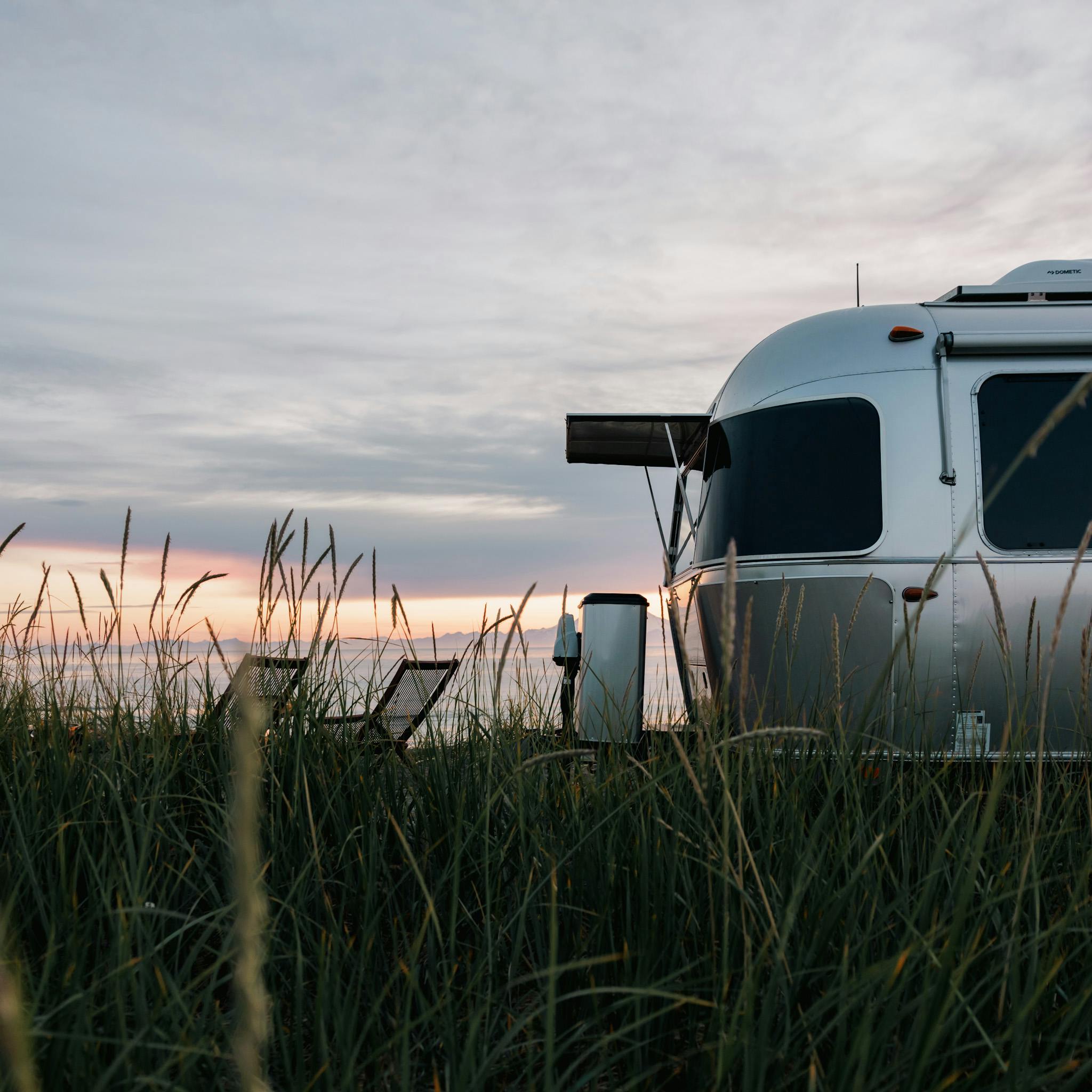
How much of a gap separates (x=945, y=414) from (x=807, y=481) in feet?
2.74

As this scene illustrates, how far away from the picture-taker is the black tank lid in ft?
20.4

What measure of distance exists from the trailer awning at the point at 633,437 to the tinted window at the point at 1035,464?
1.82 m

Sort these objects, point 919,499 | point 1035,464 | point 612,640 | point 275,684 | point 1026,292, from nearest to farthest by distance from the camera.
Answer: point 275,684 → point 919,499 → point 1035,464 → point 1026,292 → point 612,640

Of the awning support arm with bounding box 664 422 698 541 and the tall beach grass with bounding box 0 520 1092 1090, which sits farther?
the awning support arm with bounding box 664 422 698 541

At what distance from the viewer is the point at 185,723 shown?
3.34 m

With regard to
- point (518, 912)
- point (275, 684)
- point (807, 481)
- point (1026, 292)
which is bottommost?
point (518, 912)

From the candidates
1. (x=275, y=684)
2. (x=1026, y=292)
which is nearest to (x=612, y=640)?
(x=275, y=684)

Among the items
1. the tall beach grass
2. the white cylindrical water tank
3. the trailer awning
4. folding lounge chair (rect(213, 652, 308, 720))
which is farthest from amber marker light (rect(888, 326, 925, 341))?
folding lounge chair (rect(213, 652, 308, 720))

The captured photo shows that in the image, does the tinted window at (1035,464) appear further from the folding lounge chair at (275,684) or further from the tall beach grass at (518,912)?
the folding lounge chair at (275,684)

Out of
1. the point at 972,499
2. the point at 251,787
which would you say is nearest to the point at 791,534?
the point at 972,499

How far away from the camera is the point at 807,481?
533 centimetres

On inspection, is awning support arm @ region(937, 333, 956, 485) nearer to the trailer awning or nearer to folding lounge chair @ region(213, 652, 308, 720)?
the trailer awning

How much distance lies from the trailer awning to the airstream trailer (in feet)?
3.31

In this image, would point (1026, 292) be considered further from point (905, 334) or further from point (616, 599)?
point (616, 599)
